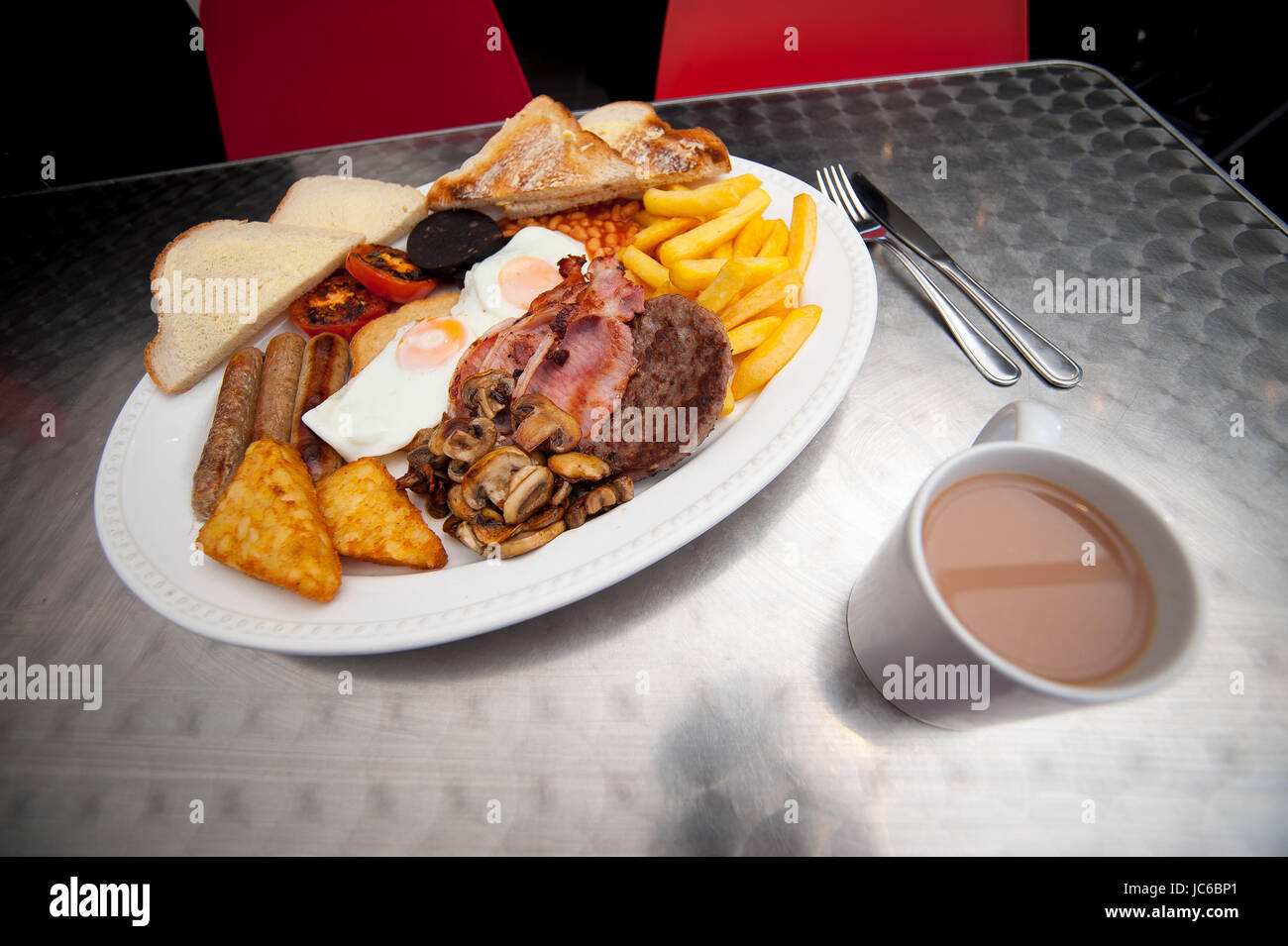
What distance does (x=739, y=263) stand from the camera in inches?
63.0

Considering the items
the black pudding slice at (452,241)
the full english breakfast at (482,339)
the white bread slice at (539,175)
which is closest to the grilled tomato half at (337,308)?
the full english breakfast at (482,339)

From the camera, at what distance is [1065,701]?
2.71 ft

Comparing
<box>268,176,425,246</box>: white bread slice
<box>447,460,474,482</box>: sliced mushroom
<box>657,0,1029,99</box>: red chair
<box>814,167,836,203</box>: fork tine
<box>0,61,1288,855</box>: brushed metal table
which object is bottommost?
<box>0,61,1288,855</box>: brushed metal table

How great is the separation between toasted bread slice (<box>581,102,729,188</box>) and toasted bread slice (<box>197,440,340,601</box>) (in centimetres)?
140

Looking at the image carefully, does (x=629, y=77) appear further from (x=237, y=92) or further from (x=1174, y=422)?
(x=1174, y=422)

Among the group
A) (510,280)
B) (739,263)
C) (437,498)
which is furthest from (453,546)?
(739,263)

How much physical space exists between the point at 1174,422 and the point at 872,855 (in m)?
1.32

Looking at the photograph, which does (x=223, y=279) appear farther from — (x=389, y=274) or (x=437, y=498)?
(x=437, y=498)

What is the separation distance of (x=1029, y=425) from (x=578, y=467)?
2.65 ft

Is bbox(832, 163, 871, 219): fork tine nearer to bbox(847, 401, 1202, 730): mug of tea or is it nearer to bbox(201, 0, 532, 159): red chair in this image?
bbox(847, 401, 1202, 730): mug of tea

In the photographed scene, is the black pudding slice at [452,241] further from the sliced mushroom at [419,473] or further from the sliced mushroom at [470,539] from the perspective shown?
the sliced mushroom at [470,539]

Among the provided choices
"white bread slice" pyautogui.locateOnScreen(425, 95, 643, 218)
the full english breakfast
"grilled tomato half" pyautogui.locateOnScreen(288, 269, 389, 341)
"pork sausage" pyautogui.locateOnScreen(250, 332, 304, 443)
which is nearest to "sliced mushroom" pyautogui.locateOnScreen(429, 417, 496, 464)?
Result: the full english breakfast

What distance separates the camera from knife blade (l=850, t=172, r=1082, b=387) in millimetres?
1742

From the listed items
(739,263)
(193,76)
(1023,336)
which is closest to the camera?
(739,263)
